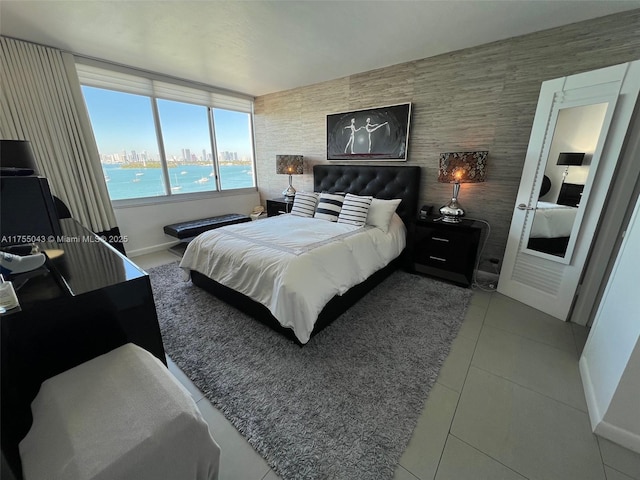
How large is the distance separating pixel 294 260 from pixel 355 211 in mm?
1328

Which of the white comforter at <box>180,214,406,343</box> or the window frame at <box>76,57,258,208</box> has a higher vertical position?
the window frame at <box>76,57,258,208</box>

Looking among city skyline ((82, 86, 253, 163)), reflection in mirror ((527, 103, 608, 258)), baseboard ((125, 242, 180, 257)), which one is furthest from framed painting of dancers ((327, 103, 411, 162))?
baseboard ((125, 242, 180, 257))

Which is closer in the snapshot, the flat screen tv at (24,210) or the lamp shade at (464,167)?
the flat screen tv at (24,210)

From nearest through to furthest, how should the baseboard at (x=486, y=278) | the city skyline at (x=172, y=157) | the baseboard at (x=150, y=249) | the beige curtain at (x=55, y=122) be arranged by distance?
the beige curtain at (x=55, y=122), the baseboard at (x=486, y=278), the city skyline at (x=172, y=157), the baseboard at (x=150, y=249)

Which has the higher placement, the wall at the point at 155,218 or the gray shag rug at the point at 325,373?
the wall at the point at 155,218

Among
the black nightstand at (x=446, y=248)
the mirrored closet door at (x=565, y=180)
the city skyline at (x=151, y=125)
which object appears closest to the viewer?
the mirrored closet door at (x=565, y=180)

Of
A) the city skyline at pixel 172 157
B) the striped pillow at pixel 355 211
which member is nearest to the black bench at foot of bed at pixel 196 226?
the city skyline at pixel 172 157

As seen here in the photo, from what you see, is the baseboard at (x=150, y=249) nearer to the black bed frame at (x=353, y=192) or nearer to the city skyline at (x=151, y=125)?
the city skyline at (x=151, y=125)

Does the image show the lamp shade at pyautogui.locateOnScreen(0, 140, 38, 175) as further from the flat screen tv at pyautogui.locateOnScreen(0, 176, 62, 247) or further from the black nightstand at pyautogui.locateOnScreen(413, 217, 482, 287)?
the black nightstand at pyautogui.locateOnScreen(413, 217, 482, 287)

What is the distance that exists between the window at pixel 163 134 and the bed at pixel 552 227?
4506mm

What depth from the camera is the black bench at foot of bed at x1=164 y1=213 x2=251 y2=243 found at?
3.67m

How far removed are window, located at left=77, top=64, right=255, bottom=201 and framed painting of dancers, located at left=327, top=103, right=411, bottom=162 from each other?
1.96m

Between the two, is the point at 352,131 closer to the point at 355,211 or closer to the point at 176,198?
the point at 355,211

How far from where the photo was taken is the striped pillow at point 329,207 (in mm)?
3193
